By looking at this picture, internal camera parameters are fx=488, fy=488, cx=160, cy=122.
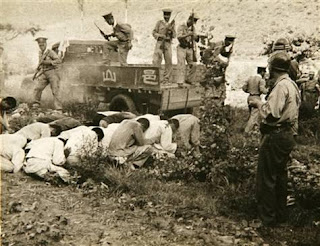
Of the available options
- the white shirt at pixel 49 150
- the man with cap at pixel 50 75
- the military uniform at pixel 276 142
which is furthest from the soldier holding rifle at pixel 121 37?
the military uniform at pixel 276 142

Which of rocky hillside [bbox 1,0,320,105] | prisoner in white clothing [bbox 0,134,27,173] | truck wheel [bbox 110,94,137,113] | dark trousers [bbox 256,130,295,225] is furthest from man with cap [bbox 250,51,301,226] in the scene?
rocky hillside [bbox 1,0,320,105]

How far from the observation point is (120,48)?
36.6 feet

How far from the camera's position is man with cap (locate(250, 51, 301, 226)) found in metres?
4.77

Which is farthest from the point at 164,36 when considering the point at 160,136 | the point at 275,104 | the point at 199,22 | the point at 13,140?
the point at 199,22

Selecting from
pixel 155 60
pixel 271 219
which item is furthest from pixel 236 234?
pixel 155 60

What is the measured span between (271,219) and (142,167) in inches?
101

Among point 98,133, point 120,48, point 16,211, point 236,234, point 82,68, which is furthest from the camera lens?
point 120,48

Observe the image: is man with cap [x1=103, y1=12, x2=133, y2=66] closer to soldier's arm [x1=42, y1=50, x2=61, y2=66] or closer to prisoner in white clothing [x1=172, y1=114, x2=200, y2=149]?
soldier's arm [x1=42, y1=50, x2=61, y2=66]

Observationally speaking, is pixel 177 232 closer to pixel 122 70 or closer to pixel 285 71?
pixel 285 71

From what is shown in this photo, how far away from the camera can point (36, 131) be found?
297 inches

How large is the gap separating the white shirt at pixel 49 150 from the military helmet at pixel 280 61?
128 inches

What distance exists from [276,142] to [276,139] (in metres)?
0.03

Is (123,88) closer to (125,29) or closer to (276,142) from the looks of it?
(125,29)

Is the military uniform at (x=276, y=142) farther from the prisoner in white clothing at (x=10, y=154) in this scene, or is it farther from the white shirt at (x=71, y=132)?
the prisoner in white clothing at (x=10, y=154)
